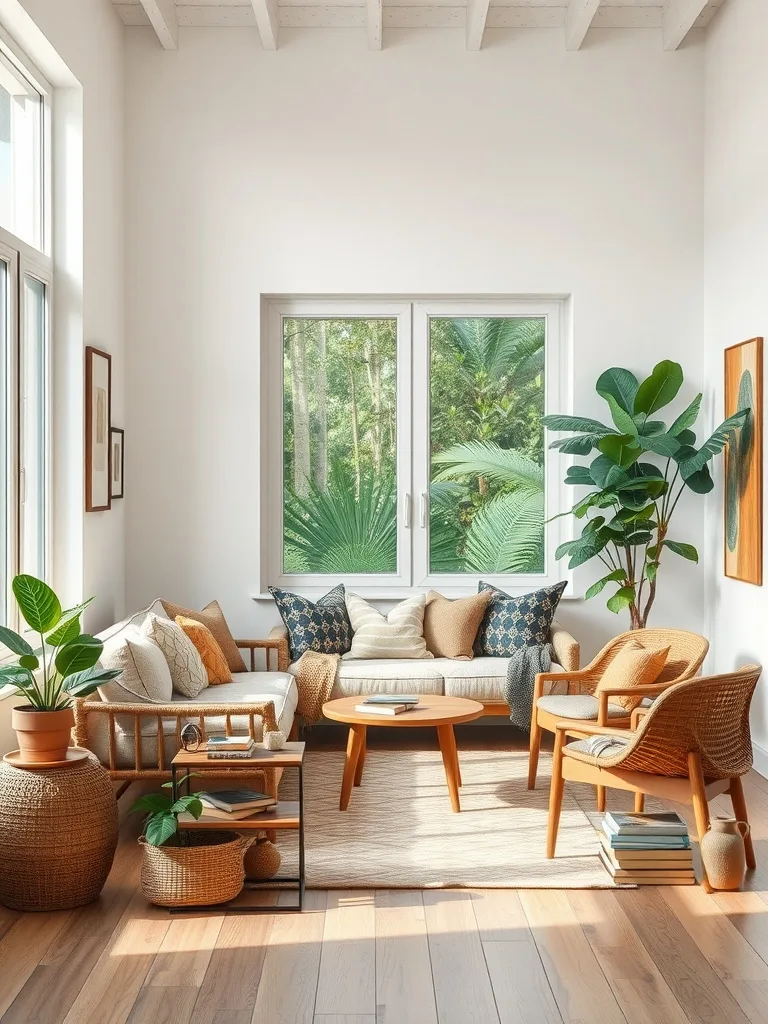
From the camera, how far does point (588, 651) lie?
6.16 metres

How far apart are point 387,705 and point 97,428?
81.9 inches

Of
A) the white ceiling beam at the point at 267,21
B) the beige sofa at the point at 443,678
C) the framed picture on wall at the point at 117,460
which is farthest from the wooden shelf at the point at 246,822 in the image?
the white ceiling beam at the point at 267,21

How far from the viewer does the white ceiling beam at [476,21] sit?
561 centimetres

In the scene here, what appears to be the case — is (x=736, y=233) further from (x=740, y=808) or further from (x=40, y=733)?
(x=40, y=733)

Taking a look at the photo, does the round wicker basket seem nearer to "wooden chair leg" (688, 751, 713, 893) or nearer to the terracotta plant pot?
the terracotta plant pot

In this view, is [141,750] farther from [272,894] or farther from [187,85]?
[187,85]

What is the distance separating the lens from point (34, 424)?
16.2 feet

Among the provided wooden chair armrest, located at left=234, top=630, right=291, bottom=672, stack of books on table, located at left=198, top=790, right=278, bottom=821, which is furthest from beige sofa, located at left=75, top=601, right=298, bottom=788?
wooden chair armrest, located at left=234, top=630, right=291, bottom=672

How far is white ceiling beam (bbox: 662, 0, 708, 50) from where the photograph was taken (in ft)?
18.2

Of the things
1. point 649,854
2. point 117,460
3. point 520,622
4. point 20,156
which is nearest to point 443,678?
point 520,622

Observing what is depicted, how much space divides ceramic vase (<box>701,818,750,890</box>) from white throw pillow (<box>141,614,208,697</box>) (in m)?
2.23

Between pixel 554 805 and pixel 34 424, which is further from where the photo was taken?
pixel 34 424

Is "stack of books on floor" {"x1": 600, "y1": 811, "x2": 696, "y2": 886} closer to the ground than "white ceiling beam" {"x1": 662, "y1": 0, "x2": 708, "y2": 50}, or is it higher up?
closer to the ground

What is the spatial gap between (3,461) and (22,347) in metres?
0.57
